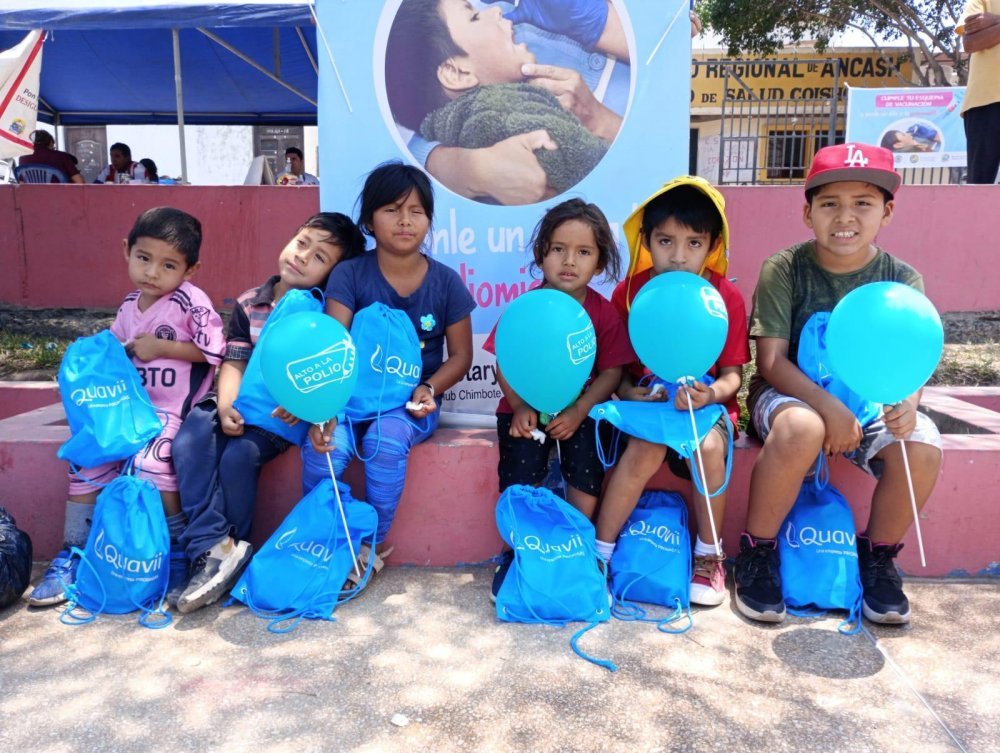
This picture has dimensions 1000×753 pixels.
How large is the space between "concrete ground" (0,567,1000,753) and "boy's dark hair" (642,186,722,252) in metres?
1.12

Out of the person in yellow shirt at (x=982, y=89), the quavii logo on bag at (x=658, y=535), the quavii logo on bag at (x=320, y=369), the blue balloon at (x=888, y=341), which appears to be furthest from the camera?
the person in yellow shirt at (x=982, y=89)

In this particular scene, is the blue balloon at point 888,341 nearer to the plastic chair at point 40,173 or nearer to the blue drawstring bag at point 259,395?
the blue drawstring bag at point 259,395

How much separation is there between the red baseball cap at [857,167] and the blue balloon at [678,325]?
53cm

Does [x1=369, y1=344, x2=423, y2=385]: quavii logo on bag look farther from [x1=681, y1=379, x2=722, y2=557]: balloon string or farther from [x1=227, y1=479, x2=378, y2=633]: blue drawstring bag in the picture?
[x1=681, y1=379, x2=722, y2=557]: balloon string

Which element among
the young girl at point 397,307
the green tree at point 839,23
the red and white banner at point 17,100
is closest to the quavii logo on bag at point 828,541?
the young girl at point 397,307

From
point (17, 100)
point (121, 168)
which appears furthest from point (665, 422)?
point (121, 168)

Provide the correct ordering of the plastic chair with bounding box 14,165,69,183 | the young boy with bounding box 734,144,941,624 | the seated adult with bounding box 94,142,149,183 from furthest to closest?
the seated adult with bounding box 94,142,149,183 < the plastic chair with bounding box 14,165,69,183 < the young boy with bounding box 734,144,941,624

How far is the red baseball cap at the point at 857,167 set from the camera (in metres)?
2.13

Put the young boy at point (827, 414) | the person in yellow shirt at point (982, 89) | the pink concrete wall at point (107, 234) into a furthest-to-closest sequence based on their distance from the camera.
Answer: the pink concrete wall at point (107, 234)
the person in yellow shirt at point (982, 89)
the young boy at point (827, 414)

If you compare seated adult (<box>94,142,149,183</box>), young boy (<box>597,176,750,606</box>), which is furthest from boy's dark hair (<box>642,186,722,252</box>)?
seated adult (<box>94,142,149,183</box>)

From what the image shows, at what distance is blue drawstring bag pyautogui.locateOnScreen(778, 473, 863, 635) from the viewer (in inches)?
80.1

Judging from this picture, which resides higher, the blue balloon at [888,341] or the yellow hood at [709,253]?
the yellow hood at [709,253]

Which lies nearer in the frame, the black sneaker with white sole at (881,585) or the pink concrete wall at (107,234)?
the black sneaker with white sole at (881,585)

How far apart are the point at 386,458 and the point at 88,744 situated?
98cm
